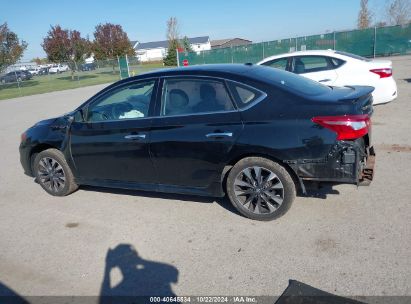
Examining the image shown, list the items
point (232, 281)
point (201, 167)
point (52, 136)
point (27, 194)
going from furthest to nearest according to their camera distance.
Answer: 1. point (27, 194)
2. point (52, 136)
3. point (201, 167)
4. point (232, 281)

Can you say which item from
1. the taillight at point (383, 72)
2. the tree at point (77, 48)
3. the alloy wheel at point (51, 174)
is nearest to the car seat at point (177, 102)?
the alloy wheel at point (51, 174)

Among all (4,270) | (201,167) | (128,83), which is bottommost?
(4,270)

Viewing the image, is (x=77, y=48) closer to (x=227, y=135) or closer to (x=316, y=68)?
(x=316, y=68)

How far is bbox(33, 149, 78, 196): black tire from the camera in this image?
5160mm

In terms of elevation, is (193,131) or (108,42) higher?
(108,42)

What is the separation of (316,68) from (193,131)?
539 cm

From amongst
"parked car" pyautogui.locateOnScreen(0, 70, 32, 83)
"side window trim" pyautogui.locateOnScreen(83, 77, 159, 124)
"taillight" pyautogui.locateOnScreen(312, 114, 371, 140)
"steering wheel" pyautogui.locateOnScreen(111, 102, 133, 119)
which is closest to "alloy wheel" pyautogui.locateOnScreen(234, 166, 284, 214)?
"taillight" pyautogui.locateOnScreen(312, 114, 371, 140)

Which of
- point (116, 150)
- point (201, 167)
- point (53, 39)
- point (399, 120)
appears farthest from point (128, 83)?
point (53, 39)

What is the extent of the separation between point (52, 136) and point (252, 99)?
3003mm

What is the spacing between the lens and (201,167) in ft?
13.5

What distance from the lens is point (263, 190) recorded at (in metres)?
3.92

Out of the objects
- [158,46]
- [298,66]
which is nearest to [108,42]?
[298,66]

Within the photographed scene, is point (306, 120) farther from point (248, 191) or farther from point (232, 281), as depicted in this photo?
point (232, 281)

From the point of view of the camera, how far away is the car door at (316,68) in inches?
322
